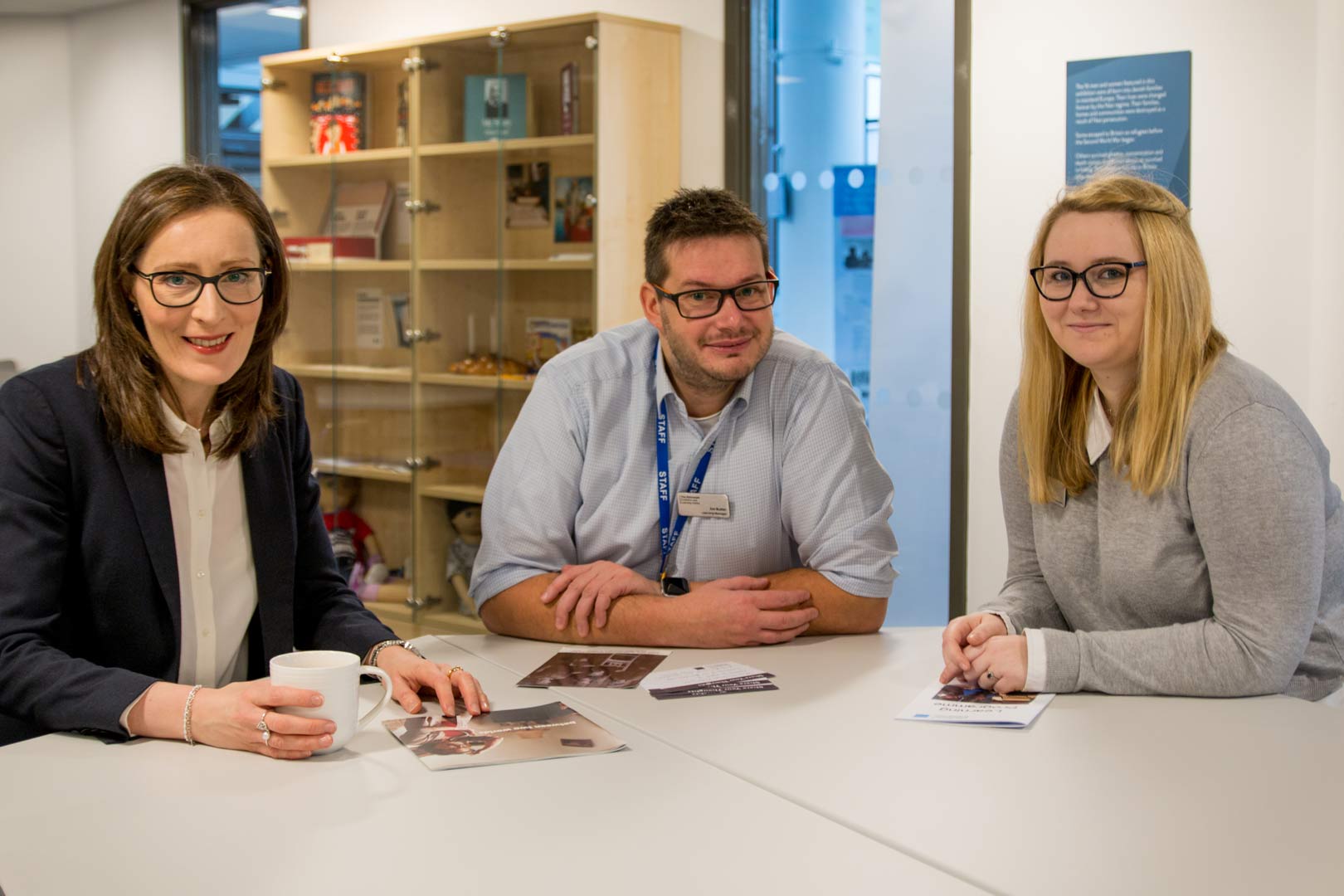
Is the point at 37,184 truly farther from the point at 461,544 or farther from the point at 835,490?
the point at 835,490

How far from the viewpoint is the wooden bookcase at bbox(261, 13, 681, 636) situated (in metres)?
4.11

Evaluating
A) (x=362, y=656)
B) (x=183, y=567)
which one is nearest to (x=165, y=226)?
(x=183, y=567)

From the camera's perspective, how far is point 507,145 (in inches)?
167

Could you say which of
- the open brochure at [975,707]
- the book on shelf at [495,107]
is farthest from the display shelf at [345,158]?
the open brochure at [975,707]

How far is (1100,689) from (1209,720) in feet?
0.51

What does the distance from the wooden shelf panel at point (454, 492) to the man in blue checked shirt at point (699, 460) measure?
2.14 metres

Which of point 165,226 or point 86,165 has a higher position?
point 86,165

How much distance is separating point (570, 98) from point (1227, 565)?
9.83 ft

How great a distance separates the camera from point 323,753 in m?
1.49

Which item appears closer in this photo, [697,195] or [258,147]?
[697,195]

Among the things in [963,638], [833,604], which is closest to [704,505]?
[833,604]

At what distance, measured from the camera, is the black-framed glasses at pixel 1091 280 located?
1.82 metres

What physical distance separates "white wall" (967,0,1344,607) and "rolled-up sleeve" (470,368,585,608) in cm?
189

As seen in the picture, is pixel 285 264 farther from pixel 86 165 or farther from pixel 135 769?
pixel 86 165
